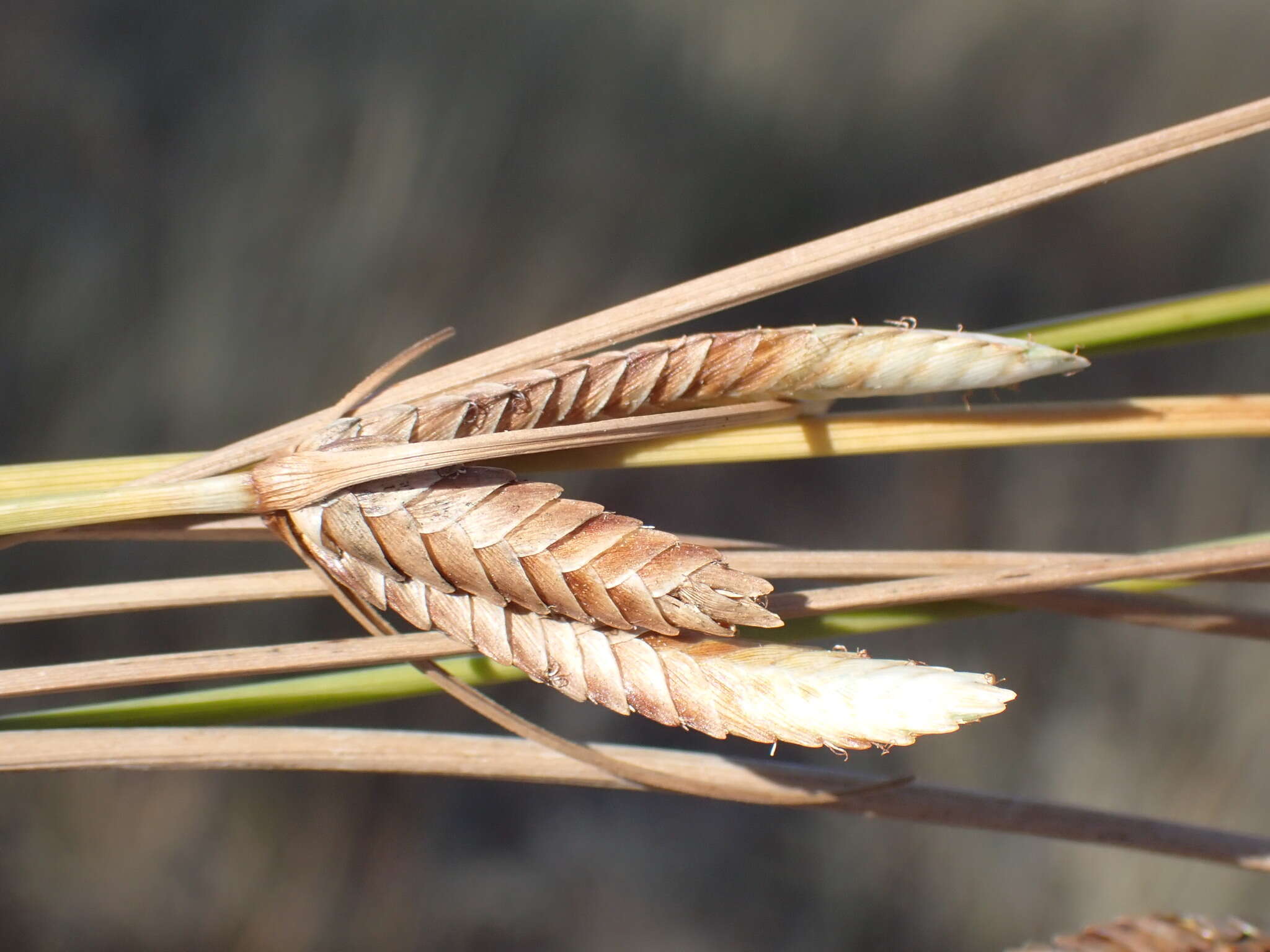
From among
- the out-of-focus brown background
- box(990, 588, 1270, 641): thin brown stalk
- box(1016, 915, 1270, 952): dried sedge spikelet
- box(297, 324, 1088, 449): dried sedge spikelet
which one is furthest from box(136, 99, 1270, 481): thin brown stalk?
the out-of-focus brown background

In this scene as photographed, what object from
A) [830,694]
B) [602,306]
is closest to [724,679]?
[830,694]

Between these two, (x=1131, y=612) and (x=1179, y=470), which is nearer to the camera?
(x=1131, y=612)

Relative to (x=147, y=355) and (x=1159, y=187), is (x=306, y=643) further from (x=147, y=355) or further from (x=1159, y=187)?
(x=1159, y=187)

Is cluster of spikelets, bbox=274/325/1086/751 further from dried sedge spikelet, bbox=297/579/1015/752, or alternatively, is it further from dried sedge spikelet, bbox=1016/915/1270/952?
dried sedge spikelet, bbox=1016/915/1270/952

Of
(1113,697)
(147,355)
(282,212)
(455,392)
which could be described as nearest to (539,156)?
(282,212)

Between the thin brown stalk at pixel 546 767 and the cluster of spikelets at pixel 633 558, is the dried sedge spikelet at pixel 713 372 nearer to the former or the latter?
the cluster of spikelets at pixel 633 558

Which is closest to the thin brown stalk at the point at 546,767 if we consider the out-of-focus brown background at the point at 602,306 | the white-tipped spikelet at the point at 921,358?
the white-tipped spikelet at the point at 921,358
